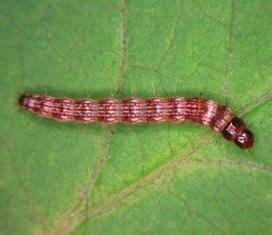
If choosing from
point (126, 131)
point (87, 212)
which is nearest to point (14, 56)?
point (126, 131)

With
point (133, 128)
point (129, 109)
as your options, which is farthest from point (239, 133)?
point (129, 109)

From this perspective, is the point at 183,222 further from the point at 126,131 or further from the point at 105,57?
the point at 105,57

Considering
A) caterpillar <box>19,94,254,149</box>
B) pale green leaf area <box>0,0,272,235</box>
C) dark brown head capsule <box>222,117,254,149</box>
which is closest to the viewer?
pale green leaf area <box>0,0,272,235</box>

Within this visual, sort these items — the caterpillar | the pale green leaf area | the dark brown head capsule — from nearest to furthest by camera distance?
the pale green leaf area
the dark brown head capsule
the caterpillar

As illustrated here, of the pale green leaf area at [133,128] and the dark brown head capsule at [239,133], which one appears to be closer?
the pale green leaf area at [133,128]

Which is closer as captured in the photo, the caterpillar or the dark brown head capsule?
the dark brown head capsule

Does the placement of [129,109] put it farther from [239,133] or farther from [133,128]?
[239,133]
